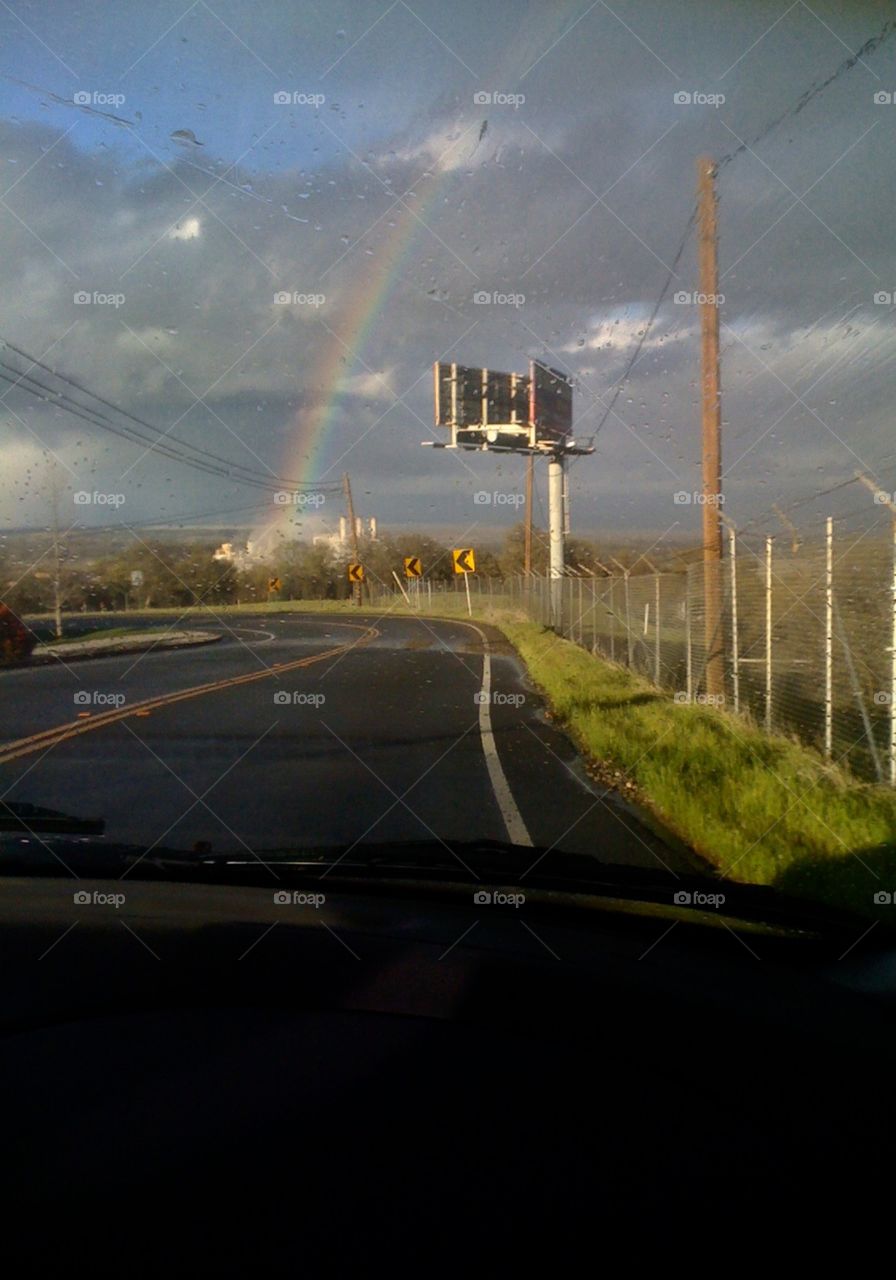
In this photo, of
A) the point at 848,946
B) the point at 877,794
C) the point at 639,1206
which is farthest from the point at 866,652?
the point at 639,1206

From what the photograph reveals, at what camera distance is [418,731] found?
37.4ft

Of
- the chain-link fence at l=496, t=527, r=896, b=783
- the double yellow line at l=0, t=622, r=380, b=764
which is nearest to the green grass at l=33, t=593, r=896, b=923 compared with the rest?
the chain-link fence at l=496, t=527, r=896, b=783

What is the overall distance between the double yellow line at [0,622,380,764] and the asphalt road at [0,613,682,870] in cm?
3

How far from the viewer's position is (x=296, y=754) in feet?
32.1

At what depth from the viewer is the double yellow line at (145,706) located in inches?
371

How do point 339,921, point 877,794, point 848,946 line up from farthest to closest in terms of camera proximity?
1. point 877,794
2. point 339,921
3. point 848,946

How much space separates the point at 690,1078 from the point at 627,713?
8645 mm

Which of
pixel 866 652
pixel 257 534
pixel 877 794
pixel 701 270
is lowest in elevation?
pixel 877 794

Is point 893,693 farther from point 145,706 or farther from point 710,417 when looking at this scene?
point 145,706

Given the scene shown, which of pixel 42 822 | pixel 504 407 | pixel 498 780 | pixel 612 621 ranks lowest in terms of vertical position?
pixel 498 780

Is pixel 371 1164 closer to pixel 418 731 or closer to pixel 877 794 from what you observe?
pixel 877 794

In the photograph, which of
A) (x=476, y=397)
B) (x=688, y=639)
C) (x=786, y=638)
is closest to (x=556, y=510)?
(x=688, y=639)

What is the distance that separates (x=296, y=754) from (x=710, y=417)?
586 cm

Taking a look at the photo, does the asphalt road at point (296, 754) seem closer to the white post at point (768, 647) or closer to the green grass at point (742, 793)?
the green grass at point (742, 793)
